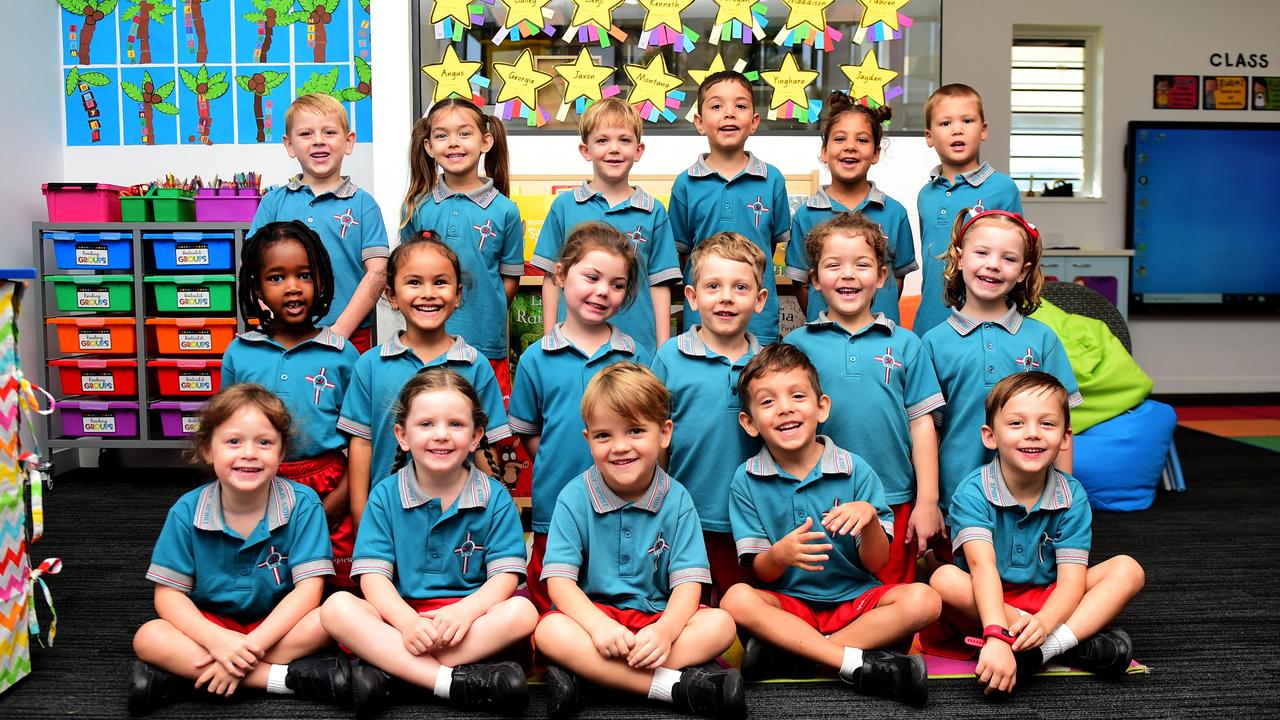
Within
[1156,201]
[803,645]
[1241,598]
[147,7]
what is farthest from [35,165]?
[1156,201]

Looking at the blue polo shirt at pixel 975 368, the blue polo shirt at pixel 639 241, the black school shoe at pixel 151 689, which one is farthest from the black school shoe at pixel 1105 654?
the black school shoe at pixel 151 689

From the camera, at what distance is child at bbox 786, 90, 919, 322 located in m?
2.71

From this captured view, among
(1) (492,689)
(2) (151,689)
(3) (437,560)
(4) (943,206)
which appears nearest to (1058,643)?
(1) (492,689)

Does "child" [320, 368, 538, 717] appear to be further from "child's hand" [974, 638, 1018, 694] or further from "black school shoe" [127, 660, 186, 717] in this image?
"child's hand" [974, 638, 1018, 694]

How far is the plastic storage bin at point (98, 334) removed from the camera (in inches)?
156

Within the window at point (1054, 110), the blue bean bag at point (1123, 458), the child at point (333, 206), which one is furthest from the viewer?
the window at point (1054, 110)

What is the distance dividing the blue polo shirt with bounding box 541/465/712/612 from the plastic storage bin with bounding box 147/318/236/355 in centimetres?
253

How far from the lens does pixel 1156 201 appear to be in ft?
20.8

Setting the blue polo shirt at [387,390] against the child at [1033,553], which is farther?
the blue polo shirt at [387,390]

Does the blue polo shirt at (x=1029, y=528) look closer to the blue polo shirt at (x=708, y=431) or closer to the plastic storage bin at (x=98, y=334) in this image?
the blue polo shirt at (x=708, y=431)

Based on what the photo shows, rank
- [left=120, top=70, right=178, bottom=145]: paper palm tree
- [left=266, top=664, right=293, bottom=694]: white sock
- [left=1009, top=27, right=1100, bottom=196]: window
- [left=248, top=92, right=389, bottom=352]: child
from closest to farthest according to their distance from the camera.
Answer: [left=266, top=664, right=293, bottom=694]: white sock, [left=248, top=92, right=389, bottom=352]: child, [left=120, top=70, right=178, bottom=145]: paper palm tree, [left=1009, top=27, right=1100, bottom=196]: window

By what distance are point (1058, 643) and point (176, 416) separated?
11.1ft

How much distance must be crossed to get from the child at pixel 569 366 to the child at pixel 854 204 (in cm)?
70

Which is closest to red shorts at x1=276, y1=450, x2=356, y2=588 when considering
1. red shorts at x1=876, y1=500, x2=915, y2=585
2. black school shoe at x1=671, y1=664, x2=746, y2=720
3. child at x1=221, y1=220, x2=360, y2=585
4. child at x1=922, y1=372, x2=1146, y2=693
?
child at x1=221, y1=220, x2=360, y2=585
